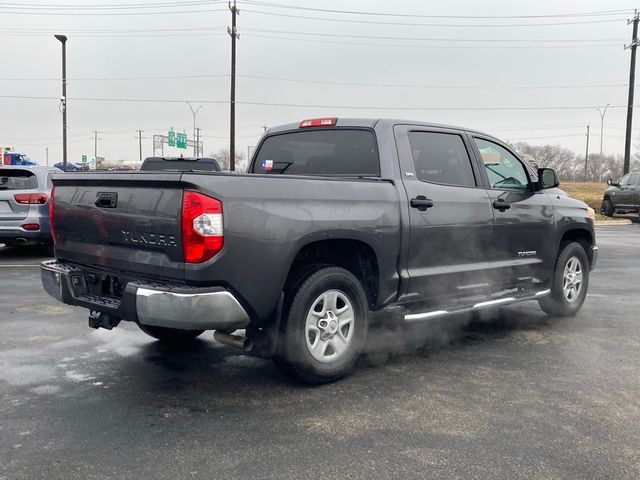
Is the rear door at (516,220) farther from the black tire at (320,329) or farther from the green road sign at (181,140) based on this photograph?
the green road sign at (181,140)

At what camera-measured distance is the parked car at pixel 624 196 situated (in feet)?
73.7

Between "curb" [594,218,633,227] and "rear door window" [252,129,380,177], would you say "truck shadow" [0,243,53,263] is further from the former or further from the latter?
"curb" [594,218,633,227]

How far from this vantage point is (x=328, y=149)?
206 inches

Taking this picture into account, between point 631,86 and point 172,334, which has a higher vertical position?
point 631,86

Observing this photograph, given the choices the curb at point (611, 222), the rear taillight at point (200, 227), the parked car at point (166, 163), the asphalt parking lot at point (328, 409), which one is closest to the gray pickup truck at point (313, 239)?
the rear taillight at point (200, 227)

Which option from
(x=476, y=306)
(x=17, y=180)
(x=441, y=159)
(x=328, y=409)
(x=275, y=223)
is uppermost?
(x=441, y=159)

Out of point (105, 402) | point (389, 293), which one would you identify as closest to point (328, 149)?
point (389, 293)

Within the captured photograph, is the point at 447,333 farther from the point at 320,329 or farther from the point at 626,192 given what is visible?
the point at 626,192

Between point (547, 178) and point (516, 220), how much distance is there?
74 centimetres

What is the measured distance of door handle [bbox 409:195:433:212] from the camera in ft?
15.5

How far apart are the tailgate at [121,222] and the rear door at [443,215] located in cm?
186

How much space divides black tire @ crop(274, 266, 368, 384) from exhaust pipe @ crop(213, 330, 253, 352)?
8.1 inches

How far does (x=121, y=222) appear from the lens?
403cm

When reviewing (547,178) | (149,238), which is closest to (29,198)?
(149,238)
